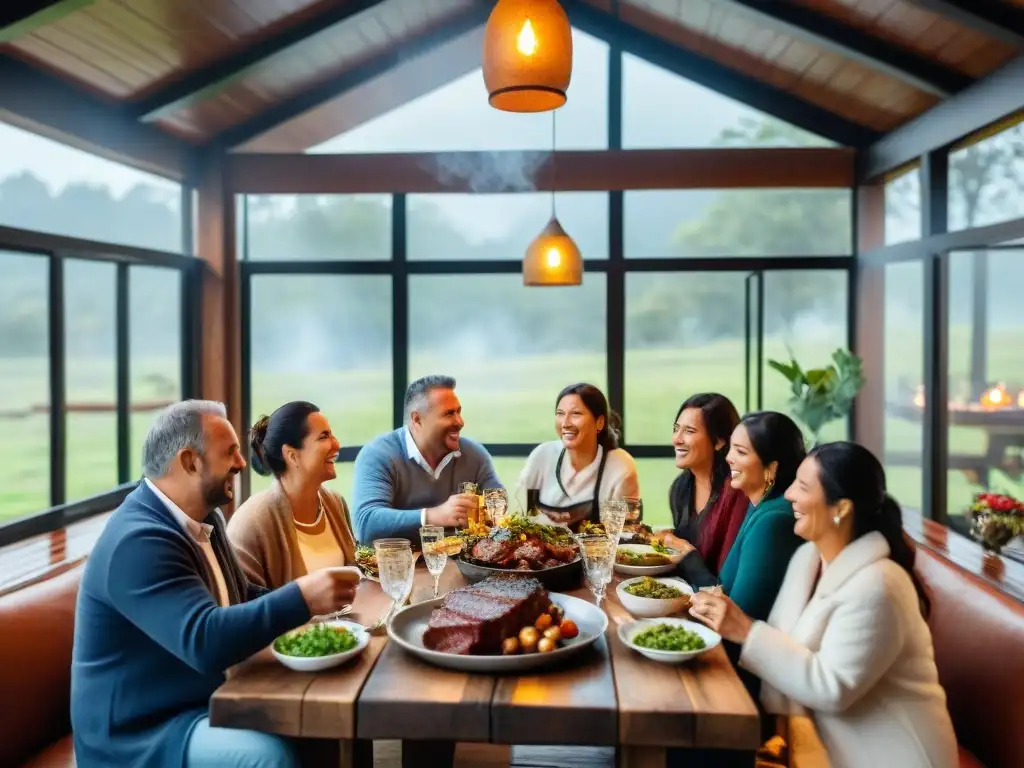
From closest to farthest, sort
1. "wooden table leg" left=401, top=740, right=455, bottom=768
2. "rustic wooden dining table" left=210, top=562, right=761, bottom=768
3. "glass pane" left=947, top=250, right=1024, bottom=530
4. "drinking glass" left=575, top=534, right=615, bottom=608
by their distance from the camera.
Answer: "rustic wooden dining table" left=210, top=562, right=761, bottom=768, "drinking glass" left=575, top=534, right=615, bottom=608, "wooden table leg" left=401, top=740, right=455, bottom=768, "glass pane" left=947, top=250, right=1024, bottom=530

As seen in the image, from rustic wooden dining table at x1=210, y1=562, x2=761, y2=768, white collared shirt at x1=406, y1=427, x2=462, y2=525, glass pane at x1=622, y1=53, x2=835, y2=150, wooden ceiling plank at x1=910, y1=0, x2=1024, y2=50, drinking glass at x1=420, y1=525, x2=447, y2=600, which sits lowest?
rustic wooden dining table at x1=210, y1=562, x2=761, y2=768

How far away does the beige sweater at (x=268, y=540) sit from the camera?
243 centimetres

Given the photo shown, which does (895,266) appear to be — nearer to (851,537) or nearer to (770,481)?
(770,481)

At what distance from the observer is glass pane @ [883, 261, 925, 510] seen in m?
4.52

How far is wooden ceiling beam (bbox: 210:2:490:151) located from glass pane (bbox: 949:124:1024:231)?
285 cm

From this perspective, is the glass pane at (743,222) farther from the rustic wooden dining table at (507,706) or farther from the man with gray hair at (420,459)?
the rustic wooden dining table at (507,706)

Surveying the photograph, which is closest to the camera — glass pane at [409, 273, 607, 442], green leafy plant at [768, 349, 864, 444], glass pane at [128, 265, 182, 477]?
glass pane at [128, 265, 182, 477]

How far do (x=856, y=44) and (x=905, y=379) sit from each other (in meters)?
1.80

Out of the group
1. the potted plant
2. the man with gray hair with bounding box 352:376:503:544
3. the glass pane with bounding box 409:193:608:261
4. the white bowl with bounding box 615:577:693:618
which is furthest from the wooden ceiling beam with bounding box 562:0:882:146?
the white bowl with bounding box 615:577:693:618

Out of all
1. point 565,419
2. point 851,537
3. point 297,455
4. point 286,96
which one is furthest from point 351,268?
point 851,537

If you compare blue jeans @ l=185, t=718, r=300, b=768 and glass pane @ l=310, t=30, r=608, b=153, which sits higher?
glass pane @ l=310, t=30, r=608, b=153

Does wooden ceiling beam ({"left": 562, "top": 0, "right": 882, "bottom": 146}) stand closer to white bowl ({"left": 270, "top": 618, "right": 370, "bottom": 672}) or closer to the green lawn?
the green lawn

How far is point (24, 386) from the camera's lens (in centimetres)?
366

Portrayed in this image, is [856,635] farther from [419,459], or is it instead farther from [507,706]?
[419,459]
